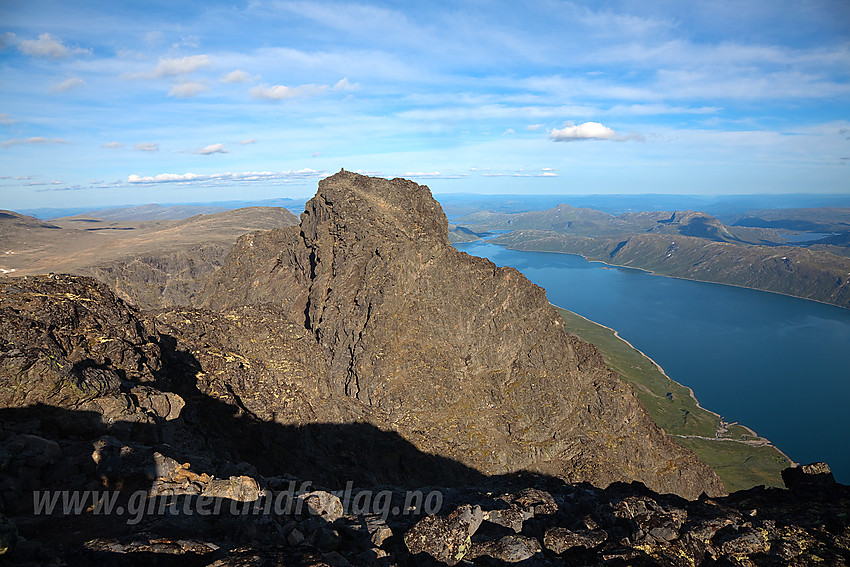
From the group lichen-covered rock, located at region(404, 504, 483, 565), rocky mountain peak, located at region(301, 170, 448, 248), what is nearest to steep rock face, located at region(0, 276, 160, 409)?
lichen-covered rock, located at region(404, 504, 483, 565)

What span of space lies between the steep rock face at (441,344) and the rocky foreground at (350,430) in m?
0.43

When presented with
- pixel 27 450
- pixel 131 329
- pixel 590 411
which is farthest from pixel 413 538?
pixel 590 411

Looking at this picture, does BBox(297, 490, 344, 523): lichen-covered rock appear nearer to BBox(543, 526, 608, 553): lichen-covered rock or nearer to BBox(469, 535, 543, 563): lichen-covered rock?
BBox(469, 535, 543, 563): lichen-covered rock

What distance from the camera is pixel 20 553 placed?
11852mm

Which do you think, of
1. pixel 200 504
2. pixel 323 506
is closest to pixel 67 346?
pixel 200 504

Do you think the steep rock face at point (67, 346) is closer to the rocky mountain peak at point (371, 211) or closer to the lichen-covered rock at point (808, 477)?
the lichen-covered rock at point (808, 477)

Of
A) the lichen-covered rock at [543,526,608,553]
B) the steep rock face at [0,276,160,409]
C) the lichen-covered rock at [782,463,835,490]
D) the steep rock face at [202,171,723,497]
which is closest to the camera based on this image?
the lichen-covered rock at [543,526,608,553]

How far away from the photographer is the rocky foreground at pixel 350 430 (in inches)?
705

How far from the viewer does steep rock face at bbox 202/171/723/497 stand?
77.7m

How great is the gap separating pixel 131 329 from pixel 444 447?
168 ft

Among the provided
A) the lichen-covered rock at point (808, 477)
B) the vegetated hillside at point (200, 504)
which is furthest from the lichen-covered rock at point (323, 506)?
the lichen-covered rock at point (808, 477)

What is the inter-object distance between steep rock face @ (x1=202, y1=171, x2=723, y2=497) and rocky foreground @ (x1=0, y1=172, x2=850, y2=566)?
1.40ft

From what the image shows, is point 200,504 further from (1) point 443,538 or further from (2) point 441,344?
(2) point 441,344

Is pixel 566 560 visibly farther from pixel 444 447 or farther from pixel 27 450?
pixel 444 447
